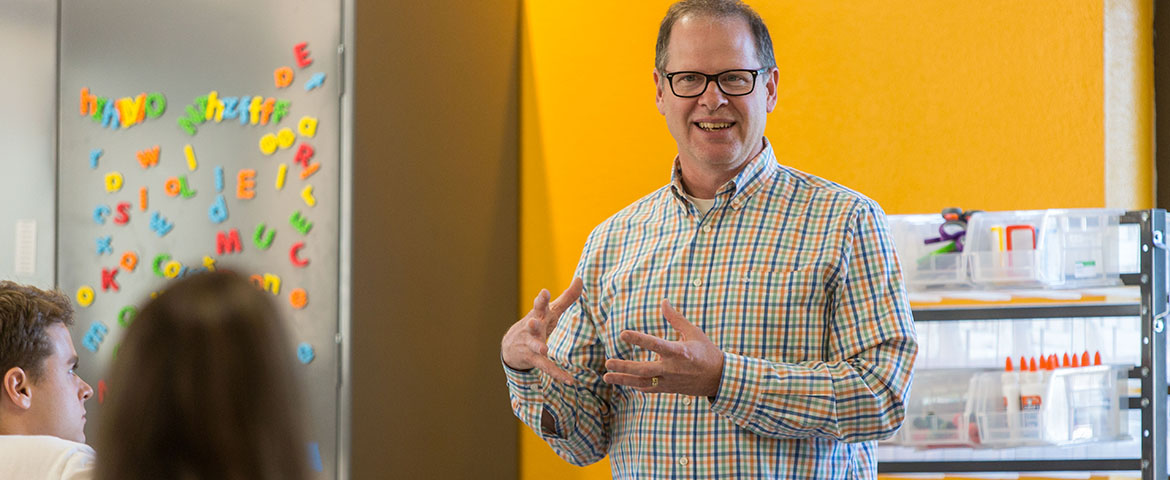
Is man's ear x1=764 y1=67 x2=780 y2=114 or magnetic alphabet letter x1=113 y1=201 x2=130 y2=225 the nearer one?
man's ear x1=764 y1=67 x2=780 y2=114

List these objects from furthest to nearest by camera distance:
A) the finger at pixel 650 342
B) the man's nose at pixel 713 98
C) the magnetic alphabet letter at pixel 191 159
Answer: the magnetic alphabet letter at pixel 191 159, the man's nose at pixel 713 98, the finger at pixel 650 342

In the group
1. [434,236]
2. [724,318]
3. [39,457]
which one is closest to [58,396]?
[39,457]

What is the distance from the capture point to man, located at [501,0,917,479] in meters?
1.77

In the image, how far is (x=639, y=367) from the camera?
171 centimetres

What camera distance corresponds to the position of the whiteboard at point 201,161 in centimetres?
341

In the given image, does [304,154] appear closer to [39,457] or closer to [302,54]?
[302,54]

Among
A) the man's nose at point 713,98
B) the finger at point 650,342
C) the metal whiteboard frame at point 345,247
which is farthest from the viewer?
the metal whiteboard frame at point 345,247

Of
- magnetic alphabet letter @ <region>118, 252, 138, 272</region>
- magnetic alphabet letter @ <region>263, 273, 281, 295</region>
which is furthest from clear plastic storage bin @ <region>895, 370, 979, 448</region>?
magnetic alphabet letter @ <region>118, 252, 138, 272</region>

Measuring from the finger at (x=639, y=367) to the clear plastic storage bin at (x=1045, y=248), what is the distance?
4.71 feet

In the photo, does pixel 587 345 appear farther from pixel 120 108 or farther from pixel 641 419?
pixel 120 108

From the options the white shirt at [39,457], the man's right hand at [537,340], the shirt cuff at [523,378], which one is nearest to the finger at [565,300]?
the man's right hand at [537,340]

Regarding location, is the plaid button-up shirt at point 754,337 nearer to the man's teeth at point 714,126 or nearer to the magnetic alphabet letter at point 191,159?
the man's teeth at point 714,126

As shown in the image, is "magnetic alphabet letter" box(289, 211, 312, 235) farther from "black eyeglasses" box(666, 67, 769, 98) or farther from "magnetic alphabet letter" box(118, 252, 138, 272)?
"black eyeglasses" box(666, 67, 769, 98)

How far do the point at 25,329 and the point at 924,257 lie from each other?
203 cm
